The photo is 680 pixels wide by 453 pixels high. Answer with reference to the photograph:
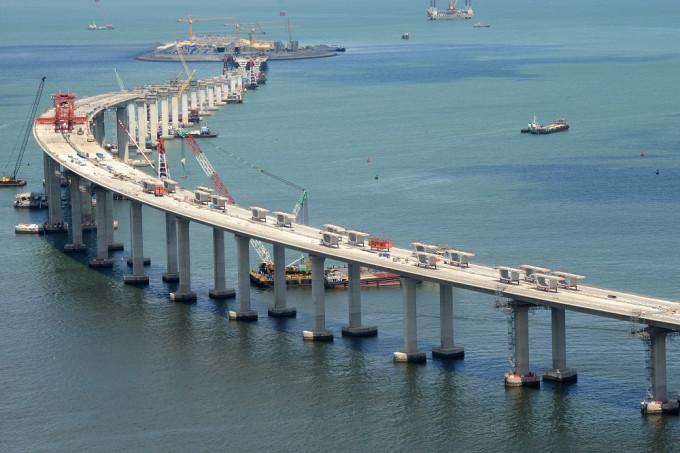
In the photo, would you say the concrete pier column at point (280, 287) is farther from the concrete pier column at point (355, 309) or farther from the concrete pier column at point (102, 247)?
the concrete pier column at point (102, 247)

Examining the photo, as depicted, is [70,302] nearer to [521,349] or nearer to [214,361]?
[214,361]

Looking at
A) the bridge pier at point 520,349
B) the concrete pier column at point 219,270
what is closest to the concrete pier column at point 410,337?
the bridge pier at point 520,349

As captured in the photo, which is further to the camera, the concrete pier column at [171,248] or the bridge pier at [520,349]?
the concrete pier column at [171,248]

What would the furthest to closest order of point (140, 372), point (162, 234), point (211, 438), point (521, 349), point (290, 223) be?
1. point (162, 234)
2. point (290, 223)
3. point (140, 372)
4. point (521, 349)
5. point (211, 438)

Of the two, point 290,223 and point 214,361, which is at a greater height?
point 290,223

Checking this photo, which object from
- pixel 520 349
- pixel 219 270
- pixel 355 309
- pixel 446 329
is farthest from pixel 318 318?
pixel 520 349

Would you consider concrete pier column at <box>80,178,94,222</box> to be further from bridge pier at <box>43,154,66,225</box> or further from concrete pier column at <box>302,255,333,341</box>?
concrete pier column at <box>302,255,333,341</box>

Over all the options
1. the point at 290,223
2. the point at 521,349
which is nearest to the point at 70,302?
the point at 290,223

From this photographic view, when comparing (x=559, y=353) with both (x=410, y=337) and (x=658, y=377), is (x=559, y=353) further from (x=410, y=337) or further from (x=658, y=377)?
(x=410, y=337)
